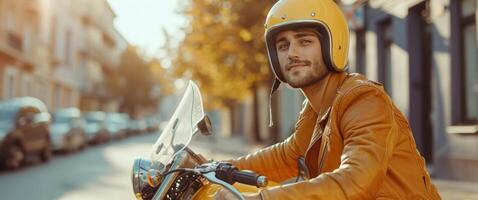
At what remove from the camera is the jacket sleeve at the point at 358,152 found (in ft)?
7.20

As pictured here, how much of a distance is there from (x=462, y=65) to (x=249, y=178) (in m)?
9.87

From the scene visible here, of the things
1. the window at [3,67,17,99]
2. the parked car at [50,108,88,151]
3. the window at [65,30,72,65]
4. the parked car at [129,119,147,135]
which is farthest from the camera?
the parked car at [129,119,147,135]

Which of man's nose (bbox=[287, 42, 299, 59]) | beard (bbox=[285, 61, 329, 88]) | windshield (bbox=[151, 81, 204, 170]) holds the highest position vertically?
man's nose (bbox=[287, 42, 299, 59])

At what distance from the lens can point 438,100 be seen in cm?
1190

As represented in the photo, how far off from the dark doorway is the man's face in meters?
10.9

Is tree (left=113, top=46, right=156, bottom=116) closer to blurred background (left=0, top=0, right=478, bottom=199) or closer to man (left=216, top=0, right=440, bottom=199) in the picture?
blurred background (left=0, top=0, right=478, bottom=199)

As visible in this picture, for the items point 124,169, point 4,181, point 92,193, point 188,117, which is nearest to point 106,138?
point 124,169

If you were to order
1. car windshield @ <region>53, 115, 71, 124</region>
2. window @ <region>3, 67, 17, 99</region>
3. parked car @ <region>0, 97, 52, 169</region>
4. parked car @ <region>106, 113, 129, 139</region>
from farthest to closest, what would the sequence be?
1. parked car @ <region>106, 113, 129, 139</region>
2. window @ <region>3, 67, 17, 99</region>
3. car windshield @ <region>53, 115, 71, 124</region>
4. parked car @ <region>0, 97, 52, 169</region>

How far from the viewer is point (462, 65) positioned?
1133 cm

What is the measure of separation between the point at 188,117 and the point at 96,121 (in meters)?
31.3

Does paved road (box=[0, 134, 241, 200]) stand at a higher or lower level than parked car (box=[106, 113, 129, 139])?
higher

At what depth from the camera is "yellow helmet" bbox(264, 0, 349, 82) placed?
264 cm

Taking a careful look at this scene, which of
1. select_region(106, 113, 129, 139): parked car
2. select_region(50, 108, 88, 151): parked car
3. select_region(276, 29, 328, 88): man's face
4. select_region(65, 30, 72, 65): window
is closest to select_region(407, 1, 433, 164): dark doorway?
select_region(276, 29, 328, 88): man's face

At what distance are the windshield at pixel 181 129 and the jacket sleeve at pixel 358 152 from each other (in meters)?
0.54
